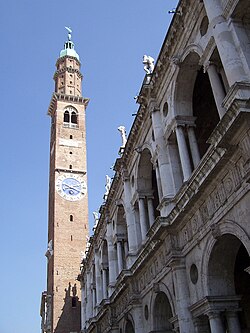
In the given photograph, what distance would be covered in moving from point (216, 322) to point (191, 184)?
387cm

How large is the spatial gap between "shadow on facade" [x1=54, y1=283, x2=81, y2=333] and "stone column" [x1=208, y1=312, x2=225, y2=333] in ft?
103

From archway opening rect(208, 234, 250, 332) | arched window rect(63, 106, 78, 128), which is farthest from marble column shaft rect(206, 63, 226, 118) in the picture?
arched window rect(63, 106, 78, 128)

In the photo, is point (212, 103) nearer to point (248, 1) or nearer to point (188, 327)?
point (248, 1)

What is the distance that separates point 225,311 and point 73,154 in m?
40.6

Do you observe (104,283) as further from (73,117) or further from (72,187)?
(73,117)

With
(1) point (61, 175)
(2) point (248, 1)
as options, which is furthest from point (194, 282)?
(1) point (61, 175)

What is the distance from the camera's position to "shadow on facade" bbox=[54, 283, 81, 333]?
4038cm

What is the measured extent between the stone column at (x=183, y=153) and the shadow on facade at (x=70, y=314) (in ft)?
99.9

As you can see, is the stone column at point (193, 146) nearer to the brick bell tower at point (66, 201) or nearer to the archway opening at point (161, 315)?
the archway opening at point (161, 315)

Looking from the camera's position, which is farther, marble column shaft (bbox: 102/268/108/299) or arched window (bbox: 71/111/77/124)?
arched window (bbox: 71/111/77/124)

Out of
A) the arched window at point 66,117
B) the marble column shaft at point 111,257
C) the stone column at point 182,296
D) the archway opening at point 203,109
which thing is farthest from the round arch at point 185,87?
the arched window at point 66,117

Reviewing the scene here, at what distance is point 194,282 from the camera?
43.8 feet

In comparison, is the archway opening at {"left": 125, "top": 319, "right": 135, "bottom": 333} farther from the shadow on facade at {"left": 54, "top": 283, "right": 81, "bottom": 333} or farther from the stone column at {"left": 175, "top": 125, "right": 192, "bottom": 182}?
the shadow on facade at {"left": 54, "top": 283, "right": 81, "bottom": 333}

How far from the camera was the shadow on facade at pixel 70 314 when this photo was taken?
40375 millimetres
